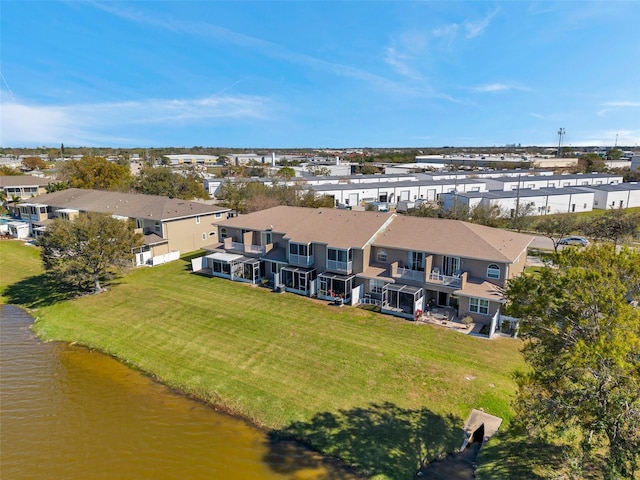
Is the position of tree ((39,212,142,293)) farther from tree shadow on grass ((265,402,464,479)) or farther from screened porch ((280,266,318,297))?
tree shadow on grass ((265,402,464,479))

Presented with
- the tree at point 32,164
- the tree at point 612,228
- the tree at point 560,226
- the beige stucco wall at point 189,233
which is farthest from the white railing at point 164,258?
the tree at point 32,164

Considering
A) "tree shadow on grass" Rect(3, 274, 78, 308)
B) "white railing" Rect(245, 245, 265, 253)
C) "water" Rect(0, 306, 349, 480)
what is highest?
"white railing" Rect(245, 245, 265, 253)

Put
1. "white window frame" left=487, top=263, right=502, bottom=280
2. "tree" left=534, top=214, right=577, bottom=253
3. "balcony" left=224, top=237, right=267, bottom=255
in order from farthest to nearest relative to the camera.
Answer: "tree" left=534, top=214, right=577, bottom=253
"balcony" left=224, top=237, right=267, bottom=255
"white window frame" left=487, top=263, right=502, bottom=280

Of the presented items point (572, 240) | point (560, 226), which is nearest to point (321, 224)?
point (560, 226)

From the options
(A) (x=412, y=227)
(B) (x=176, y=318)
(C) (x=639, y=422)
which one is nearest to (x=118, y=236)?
(B) (x=176, y=318)

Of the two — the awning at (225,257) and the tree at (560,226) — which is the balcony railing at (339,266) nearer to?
the awning at (225,257)

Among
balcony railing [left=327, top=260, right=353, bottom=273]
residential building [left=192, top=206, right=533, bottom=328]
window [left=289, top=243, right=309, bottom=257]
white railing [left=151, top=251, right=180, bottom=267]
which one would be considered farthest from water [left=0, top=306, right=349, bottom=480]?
white railing [left=151, top=251, right=180, bottom=267]

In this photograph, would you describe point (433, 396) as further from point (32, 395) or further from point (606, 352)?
point (32, 395)

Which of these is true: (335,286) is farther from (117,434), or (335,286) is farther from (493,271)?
(117,434)
